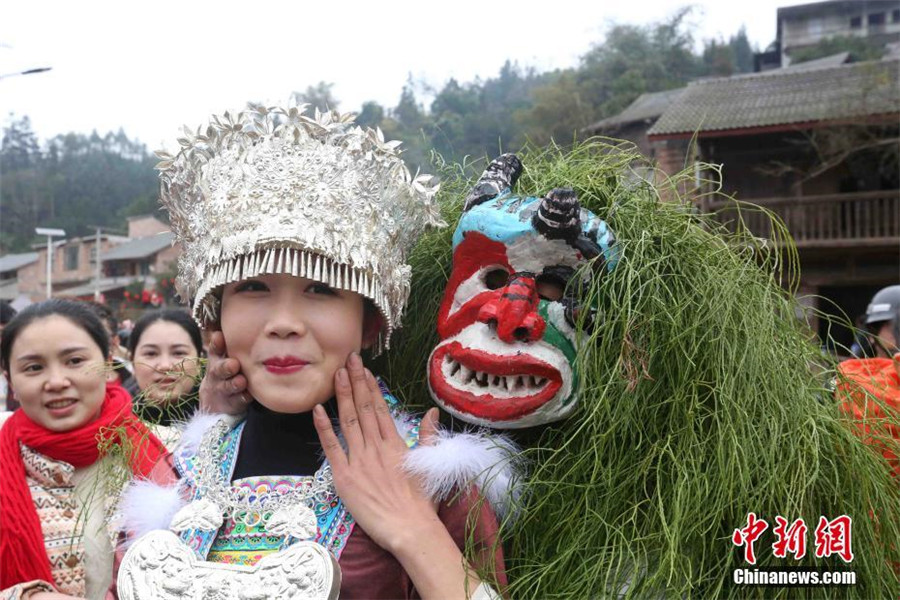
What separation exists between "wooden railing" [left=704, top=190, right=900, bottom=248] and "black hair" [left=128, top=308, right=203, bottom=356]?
27.4 ft

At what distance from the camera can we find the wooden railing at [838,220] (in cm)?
1020

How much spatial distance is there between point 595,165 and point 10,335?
165cm

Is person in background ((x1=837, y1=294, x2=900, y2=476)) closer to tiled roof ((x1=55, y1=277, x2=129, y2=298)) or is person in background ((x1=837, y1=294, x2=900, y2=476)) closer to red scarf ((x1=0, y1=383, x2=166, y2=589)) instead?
red scarf ((x1=0, y1=383, x2=166, y2=589))

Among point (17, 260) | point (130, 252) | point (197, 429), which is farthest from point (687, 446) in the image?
point (17, 260)

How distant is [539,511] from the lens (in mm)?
1496

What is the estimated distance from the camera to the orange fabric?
62.4 inches

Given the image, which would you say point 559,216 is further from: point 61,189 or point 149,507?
point 61,189

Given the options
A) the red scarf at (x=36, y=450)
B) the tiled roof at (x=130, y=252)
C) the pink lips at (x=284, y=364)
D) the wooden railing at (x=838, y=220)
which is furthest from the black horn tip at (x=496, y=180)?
the tiled roof at (x=130, y=252)

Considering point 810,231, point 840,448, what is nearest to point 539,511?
point 840,448

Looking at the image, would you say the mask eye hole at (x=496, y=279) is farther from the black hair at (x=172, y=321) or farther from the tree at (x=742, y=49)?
the tree at (x=742, y=49)

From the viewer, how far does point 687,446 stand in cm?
141

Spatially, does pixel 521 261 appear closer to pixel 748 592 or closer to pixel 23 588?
pixel 748 592

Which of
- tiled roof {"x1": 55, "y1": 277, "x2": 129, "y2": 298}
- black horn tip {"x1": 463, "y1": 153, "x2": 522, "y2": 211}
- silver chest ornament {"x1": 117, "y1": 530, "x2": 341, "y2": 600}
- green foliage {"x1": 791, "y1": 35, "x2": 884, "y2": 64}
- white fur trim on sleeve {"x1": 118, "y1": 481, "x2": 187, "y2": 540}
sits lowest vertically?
tiled roof {"x1": 55, "y1": 277, "x2": 129, "y2": 298}

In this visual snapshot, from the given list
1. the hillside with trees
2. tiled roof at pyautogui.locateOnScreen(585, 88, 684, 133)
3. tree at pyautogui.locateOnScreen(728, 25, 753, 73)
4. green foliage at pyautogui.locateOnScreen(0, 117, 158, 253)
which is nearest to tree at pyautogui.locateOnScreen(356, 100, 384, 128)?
tiled roof at pyautogui.locateOnScreen(585, 88, 684, 133)
